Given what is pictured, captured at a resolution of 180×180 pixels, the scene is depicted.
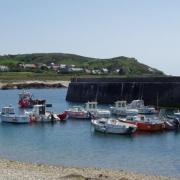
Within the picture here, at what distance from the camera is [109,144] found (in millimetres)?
37969

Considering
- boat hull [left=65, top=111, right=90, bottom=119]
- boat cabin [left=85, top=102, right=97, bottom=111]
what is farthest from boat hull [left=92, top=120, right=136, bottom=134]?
boat cabin [left=85, top=102, right=97, bottom=111]

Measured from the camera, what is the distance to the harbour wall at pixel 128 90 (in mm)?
65681

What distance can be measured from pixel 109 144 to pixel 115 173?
39.5 feet

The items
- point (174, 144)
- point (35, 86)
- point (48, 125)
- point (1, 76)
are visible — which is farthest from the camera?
point (1, 76)

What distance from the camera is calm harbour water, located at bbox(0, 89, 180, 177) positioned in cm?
2977

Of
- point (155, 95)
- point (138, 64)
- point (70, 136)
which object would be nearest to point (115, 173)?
point (70, 136)

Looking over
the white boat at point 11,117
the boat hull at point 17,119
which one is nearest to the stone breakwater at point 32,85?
the white boat at point 11,117

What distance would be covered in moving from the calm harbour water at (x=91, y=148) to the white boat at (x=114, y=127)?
24.5 inches

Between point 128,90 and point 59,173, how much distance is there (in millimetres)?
49390

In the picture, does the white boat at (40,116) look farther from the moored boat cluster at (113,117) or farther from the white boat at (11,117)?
the white boat at (11,117)

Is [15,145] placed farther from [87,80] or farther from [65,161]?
[87,80]

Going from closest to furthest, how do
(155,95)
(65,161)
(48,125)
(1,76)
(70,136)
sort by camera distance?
(65,161)
(70,136)
(48,125)
(155,95)
(1,76)

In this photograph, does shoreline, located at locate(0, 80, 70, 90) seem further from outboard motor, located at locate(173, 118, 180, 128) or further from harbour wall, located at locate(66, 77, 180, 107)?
outboard motor, located at locate(173, 118, 180, 128)

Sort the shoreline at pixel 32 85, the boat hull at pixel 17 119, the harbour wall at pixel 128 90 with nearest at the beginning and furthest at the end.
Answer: the boat hull at pixel 17 119 → the harbour wall at pixel 128 90 → the shoreline at pixel 32 85
